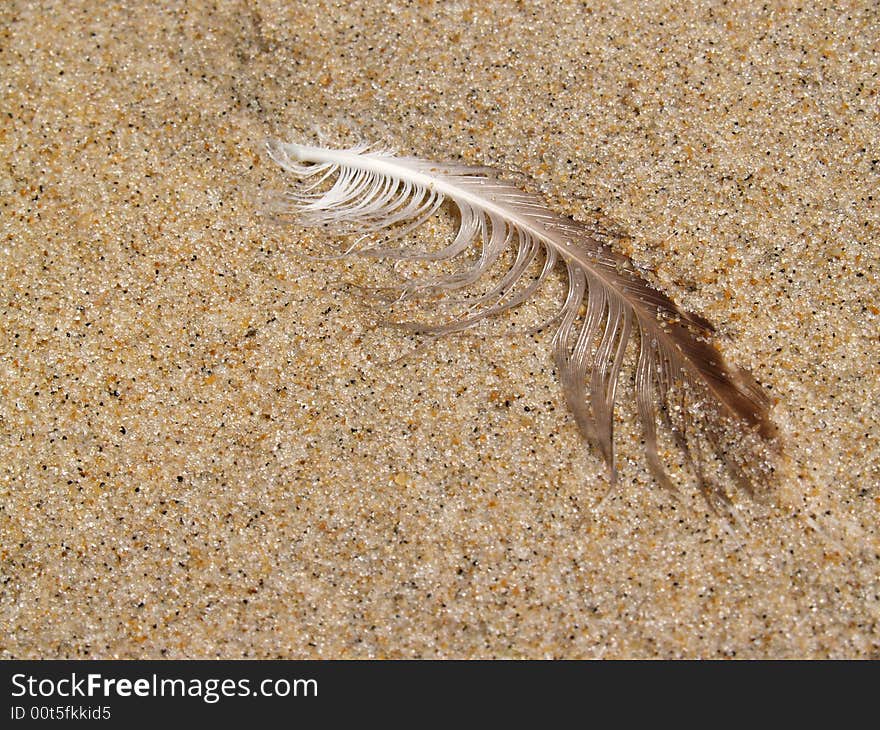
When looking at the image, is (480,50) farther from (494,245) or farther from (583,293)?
(583,293)

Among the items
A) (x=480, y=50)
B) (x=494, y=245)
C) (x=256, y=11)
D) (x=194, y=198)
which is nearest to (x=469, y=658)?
(x=494, y=245)

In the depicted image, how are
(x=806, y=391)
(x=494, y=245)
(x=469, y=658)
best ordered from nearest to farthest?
(x=469, y=658) → (x=806, y=391) → (x=494, y=245)

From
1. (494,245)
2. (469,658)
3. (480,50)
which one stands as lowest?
(469,658)

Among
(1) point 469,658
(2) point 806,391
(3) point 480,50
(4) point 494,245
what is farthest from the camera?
(3) point 480,50
